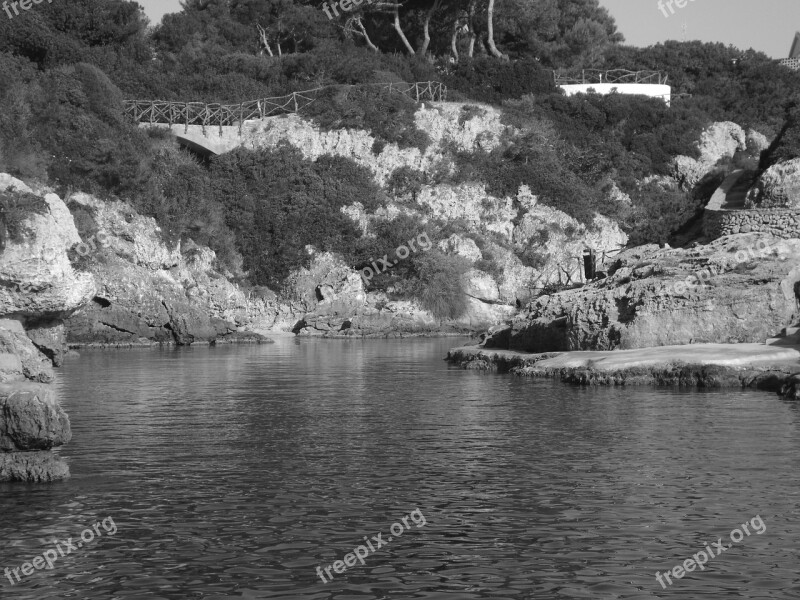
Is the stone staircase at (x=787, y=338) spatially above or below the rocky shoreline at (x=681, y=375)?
above

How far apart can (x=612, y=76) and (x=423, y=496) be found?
2666 inches

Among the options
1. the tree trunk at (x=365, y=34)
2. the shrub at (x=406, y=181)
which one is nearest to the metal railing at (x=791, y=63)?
the tree trunk at (x=365, y=34)

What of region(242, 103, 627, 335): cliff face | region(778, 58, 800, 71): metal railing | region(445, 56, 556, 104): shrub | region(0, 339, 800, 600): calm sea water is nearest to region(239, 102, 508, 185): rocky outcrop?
region(242, 103, 627, 335): cliff face

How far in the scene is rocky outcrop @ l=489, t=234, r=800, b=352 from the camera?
1140 inches

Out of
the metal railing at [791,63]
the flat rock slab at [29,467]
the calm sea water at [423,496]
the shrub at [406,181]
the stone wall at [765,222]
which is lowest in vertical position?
the calm sea water at [423,496]

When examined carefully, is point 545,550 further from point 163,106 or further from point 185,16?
point 185,16

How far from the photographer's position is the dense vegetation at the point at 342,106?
191 ft

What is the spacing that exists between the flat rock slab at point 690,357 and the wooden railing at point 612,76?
166 feet

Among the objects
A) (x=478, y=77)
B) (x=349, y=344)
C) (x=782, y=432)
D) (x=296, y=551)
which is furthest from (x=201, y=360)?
(x=478, y=77)

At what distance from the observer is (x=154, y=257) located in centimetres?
5478

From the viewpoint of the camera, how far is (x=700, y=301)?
28984 mm

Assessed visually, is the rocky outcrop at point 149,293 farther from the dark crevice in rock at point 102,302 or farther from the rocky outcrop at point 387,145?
the rocky outcrop at point 387,145

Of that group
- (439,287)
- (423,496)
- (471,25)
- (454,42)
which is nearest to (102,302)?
(439,287)

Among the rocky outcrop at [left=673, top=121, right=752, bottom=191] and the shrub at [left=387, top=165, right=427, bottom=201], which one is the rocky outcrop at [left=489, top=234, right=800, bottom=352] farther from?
the rocky outcrop at [left=673, top=121, right=752, bottom=191]
